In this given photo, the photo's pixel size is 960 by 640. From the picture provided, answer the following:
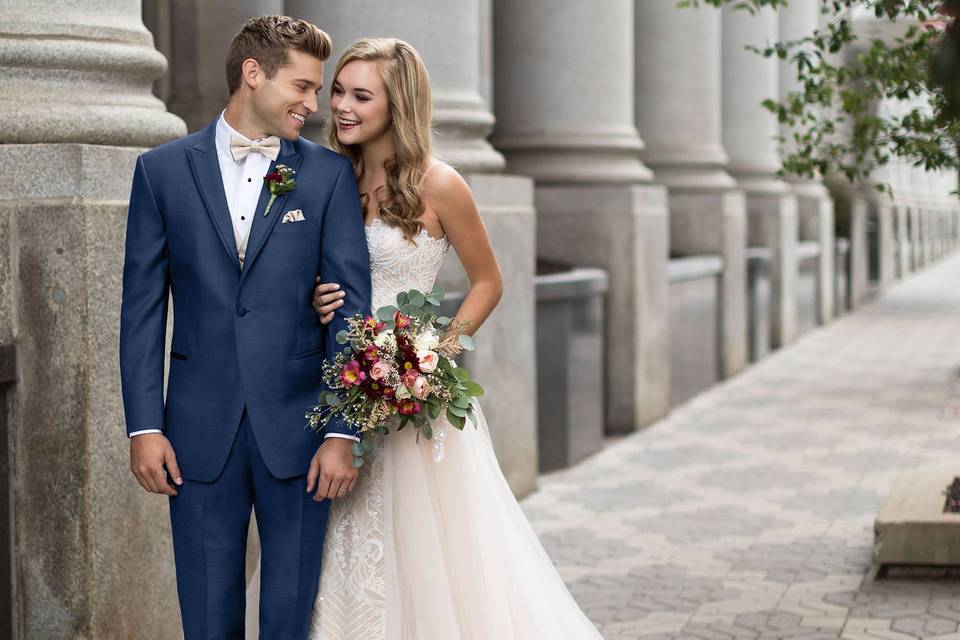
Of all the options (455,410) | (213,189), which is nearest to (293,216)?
(213,189)

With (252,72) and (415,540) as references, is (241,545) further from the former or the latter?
(252,72)

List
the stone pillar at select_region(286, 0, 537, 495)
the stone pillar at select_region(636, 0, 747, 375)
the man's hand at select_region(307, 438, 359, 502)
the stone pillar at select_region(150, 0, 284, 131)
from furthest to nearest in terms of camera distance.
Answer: the stone pillar at select_region(636, 0, 747, 375) < the stone pillar at select_region(150, 0, 284, 131) < the stone pillar at select_region(286, 0, 537, 495) < the man's hand at select_region(307, 438, 359, 502)

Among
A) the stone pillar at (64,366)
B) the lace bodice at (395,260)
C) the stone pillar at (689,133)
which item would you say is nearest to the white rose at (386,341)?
the lace bodice at (395,260)

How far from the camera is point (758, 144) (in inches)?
719

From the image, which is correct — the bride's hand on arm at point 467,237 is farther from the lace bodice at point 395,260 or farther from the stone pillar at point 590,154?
the stone pillar at point 590,154

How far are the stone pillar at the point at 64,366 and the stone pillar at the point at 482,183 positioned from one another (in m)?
2.96

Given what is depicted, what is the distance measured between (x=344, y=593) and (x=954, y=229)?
60803 mm

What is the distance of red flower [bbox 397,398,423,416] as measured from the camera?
3.72m

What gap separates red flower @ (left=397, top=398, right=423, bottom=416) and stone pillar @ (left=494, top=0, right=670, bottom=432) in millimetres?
8020

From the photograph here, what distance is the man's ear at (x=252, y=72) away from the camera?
3.76 meters

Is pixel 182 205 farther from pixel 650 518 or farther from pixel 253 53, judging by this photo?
pixel 650 518

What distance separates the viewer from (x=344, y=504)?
4031 millimetres

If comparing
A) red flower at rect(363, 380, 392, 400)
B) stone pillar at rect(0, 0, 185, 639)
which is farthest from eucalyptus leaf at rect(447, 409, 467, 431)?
stone pillar at rect(0, 0, 185, 639)

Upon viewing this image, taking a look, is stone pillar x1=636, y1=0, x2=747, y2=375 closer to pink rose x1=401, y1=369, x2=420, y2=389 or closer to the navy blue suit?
the navy blue suit
